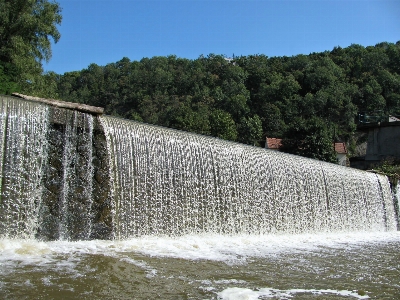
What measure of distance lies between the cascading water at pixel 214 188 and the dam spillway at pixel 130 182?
0.08ft

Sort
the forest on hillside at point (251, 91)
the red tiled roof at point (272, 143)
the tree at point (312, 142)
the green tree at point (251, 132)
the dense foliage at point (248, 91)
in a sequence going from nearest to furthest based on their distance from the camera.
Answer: the tree at point (312, 142) < the dense foliage at point (248, 91) < the red tiled roof at point (272, 143) < the green tree at point (251, 132) < the forest on hillside at point (251, 91)

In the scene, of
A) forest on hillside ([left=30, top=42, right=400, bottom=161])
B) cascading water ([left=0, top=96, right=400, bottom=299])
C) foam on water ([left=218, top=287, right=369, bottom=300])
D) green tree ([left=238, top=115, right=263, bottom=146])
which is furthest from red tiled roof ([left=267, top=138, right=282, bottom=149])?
foam on water ([left=218, top=287, right=369, bottom=300])

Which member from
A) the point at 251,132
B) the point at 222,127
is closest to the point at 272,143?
the point at 222,127

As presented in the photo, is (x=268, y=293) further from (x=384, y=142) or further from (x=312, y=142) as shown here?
(x=384, y=142)

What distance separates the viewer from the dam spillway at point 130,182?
26.8 ft

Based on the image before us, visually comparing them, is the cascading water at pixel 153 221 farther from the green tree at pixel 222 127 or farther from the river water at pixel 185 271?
the green tree at pixel 222 127

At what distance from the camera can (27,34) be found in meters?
21.4

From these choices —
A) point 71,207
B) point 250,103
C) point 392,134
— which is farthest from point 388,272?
point 250,103

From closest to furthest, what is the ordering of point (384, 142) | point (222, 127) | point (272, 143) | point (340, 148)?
point (384, 142) < point (340, 148) < point (272, 143) < point (222, 127)

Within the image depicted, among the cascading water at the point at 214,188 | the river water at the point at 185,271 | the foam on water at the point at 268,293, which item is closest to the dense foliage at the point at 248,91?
the cascading water at the point at 214,188

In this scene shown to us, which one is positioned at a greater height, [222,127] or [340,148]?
[222,127]

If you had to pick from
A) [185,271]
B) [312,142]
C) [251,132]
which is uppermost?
[251,132]

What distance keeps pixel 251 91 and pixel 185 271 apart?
63.1m

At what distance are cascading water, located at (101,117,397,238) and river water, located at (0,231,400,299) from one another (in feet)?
2.74
